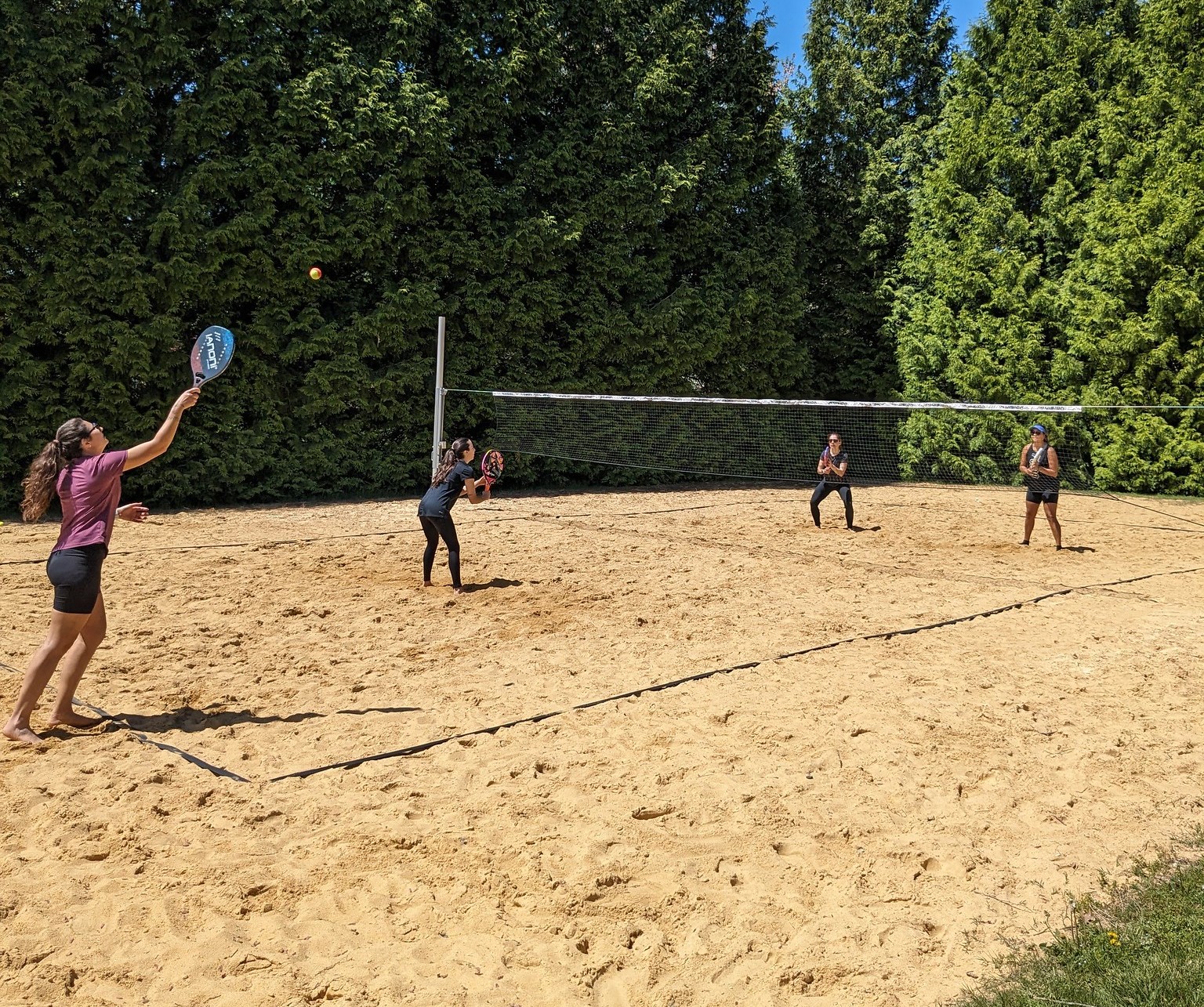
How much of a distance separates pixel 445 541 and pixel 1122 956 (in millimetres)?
6810

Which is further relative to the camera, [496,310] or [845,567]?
[496,310]

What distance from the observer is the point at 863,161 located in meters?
21.9

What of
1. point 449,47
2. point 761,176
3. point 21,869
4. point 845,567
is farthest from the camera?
point 761,176

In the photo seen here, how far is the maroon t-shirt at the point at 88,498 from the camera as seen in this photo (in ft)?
16.9

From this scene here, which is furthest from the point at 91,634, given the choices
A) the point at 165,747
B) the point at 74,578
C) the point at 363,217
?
the point at 363,217

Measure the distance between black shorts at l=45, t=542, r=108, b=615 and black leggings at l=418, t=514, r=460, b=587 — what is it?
4021 millimetres

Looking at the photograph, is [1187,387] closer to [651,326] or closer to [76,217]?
[651,326]

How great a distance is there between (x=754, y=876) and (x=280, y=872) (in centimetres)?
201

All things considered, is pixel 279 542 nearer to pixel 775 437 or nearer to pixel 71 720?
pixel 71 720

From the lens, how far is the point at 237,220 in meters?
14.2

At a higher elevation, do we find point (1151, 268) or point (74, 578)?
point (1151, 268)

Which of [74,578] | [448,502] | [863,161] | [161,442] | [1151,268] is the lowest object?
[74,578]

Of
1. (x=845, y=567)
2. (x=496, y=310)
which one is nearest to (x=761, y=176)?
(x=496, y=310)

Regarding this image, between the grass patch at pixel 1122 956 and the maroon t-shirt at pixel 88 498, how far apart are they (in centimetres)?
469
